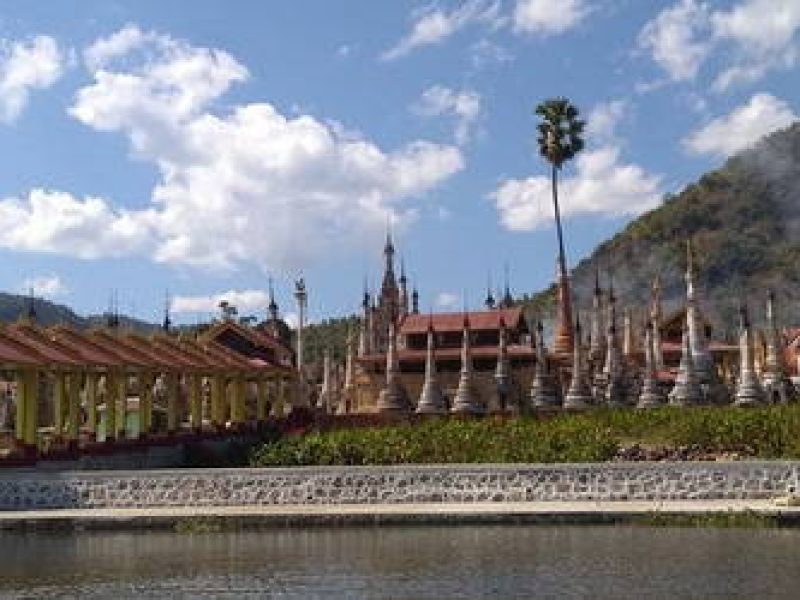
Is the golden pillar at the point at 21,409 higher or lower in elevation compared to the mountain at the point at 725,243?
lower

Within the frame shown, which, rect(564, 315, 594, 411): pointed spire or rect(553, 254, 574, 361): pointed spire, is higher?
rect(553, 254, 574, 361): pointed spire

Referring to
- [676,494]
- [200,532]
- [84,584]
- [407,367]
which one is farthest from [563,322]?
[84,584]

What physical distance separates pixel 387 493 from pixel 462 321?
3156cm

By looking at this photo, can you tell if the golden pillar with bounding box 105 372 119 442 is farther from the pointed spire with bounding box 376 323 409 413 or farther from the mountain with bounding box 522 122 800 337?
the mountain with bounding box 522 122 800 337

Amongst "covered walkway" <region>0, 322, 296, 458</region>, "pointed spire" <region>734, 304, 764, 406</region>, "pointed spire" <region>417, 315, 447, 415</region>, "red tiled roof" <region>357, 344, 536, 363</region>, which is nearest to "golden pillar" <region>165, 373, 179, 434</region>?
"covered walkway" <region>0, 322, 296, 458</region>

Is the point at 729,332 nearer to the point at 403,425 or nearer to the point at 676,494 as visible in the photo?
the point at 403,425

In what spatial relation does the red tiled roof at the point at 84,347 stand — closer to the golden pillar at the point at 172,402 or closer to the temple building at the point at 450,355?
the golden pillar at the point at 172,402

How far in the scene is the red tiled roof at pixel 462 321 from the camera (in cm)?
5619

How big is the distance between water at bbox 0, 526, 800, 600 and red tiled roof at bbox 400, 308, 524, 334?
111 feet

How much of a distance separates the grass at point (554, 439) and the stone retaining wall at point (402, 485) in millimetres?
4792

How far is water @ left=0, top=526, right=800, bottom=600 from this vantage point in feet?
50.7

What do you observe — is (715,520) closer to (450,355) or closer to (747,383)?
(747,383)

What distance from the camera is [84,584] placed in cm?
1703

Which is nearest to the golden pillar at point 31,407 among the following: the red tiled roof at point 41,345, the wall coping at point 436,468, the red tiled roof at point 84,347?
the red tiled roof at point 41,345
